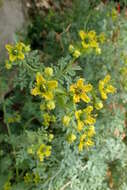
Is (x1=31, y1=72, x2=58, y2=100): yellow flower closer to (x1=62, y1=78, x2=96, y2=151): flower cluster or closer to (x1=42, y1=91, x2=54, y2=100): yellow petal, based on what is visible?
(x1=42, y1=91, x2=54, y2=100): yellow petal

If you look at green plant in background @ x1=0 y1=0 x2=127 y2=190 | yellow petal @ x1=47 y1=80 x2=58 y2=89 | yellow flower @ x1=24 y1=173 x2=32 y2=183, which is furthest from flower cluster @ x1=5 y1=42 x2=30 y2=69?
yellow flower @ x1=24 y1=173 x2=32 y2=183

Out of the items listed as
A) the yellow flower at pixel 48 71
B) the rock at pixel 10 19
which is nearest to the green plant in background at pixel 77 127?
the yellow flower at pixel 48 71

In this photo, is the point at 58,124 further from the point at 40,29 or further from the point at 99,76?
the point at 40,29

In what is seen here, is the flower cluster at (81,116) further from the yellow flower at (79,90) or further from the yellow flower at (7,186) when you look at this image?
the yellow flower at (7,186)

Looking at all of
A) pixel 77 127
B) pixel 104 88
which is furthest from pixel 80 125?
pixel 104 88

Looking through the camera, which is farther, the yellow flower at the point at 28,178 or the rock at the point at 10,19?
the rock at the point at 10,19

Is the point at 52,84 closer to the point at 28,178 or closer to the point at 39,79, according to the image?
the point at 39,79
